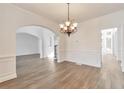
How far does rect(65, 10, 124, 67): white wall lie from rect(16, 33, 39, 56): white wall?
258 inches

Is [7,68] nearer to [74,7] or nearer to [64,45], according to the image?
[74,7]

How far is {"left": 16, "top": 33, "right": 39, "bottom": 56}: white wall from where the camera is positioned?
43.1 ft

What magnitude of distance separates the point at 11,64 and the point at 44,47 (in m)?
6.66

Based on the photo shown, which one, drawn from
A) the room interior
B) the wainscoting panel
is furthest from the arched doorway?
the wainscoting panel

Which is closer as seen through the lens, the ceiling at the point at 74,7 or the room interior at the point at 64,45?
the room interior at the point at 64,45

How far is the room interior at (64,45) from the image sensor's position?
4.37 metres

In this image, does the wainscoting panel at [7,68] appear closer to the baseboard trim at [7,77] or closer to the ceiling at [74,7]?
the baseboard trim at [7,77]

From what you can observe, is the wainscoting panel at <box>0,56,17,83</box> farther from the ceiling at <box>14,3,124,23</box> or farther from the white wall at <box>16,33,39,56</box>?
the white wall at <box>16,33,39,56</box>

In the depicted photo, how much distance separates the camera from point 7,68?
4.62 metres

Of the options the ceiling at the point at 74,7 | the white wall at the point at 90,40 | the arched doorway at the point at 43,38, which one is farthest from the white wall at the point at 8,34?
the arched doorway at the point at 43,38

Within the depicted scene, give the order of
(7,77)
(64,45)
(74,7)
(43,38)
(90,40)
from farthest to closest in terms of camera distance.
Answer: (43,38) < (64,45) < (90,40) < (74,7) < (7,77)

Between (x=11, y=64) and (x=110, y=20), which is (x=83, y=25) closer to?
(x=110, y=20)

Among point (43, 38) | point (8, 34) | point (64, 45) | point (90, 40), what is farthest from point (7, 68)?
point (43, 38)

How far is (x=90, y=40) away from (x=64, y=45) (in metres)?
2.33
